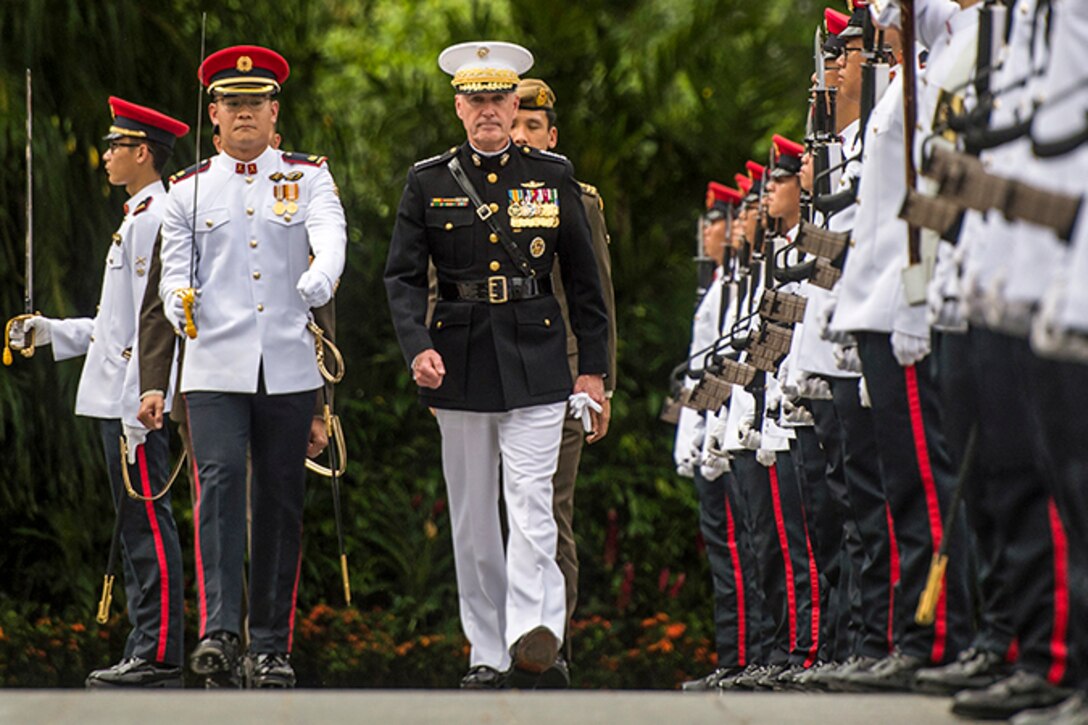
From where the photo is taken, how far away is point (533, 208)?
26.2ft

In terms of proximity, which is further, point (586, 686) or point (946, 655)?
point (586, 686)

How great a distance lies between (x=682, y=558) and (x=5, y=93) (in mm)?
5774

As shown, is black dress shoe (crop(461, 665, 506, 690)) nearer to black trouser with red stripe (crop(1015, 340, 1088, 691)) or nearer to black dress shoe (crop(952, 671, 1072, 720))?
black dress shoe (crop(952, 671, 1072, 720))

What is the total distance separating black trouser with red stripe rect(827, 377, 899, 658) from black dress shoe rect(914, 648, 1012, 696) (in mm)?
1020

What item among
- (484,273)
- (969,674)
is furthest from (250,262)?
(969,674)

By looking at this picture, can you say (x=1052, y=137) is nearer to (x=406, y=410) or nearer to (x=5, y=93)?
(x=5, y=93)

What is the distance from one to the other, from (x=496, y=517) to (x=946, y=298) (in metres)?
Answer: 2.56

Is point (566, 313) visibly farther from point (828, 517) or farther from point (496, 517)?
point (496, 517)

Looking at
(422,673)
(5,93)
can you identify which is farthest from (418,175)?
(422,673)

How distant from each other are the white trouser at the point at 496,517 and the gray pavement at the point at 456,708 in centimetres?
181

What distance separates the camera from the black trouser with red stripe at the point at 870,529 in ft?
22.5

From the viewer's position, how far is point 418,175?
26.3ft

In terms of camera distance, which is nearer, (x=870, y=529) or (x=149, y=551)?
(x=870, y=529)

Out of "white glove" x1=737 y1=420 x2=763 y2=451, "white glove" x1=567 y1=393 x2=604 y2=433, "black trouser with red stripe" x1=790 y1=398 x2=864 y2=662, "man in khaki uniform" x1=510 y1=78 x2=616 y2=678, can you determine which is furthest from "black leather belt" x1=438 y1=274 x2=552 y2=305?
"white glove" x1=737 y1=420 x2=763 y2=451
